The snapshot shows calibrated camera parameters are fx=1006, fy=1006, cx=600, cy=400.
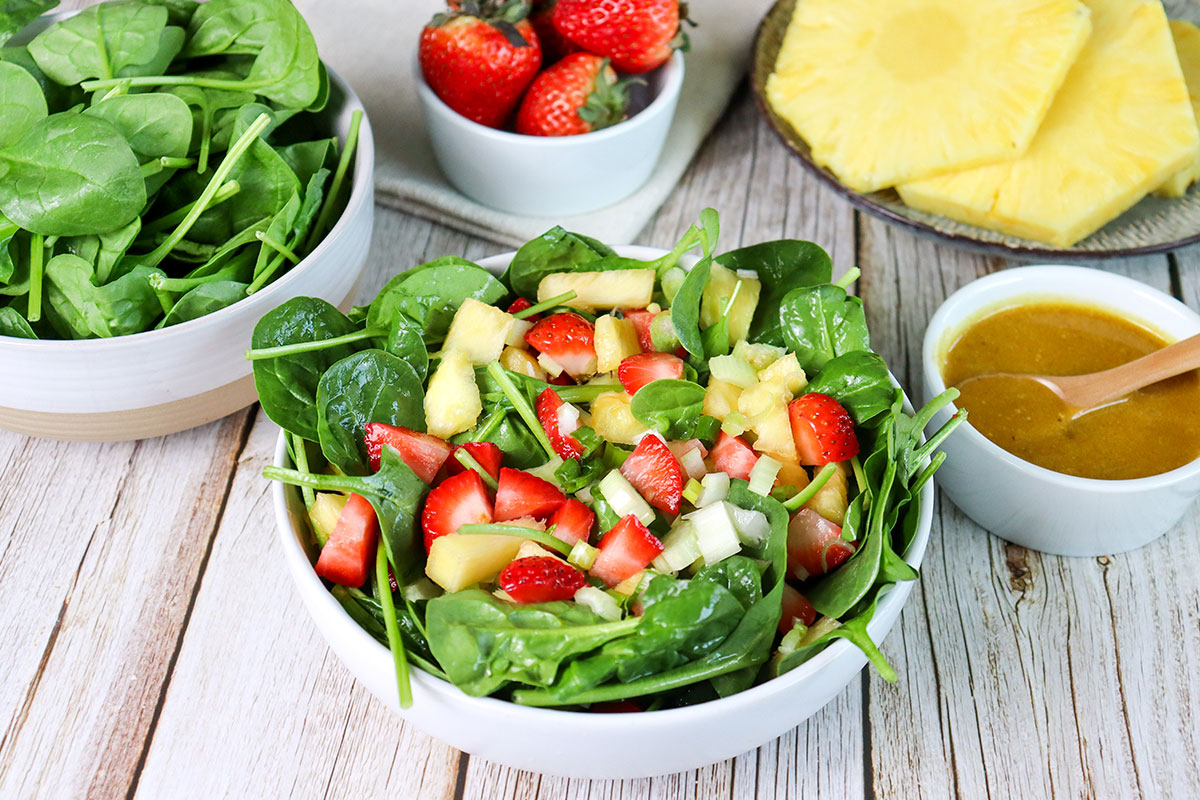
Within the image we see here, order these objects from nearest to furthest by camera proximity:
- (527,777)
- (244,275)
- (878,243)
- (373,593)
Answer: (373,593) < (527,777) < (244,275) < (878,243)

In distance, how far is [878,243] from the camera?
2018 mm

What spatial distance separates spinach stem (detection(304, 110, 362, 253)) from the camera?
1580 millimetres

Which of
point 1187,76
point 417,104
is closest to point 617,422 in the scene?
point 417,104

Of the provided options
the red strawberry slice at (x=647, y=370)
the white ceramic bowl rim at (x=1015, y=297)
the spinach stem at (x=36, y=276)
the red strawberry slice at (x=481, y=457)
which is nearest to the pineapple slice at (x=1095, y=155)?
the white ceramic bowl rim at (x=1015, y=297)

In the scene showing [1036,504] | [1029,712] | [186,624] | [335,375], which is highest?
[335,375]

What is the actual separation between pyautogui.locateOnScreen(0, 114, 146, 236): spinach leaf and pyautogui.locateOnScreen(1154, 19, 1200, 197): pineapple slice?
1785mm

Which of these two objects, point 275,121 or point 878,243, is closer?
point 275,121

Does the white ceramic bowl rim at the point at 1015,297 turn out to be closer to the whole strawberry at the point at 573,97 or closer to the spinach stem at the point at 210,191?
the whole strawberry at the point at 573,97

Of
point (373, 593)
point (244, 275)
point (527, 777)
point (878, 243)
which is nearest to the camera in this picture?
point (373, 593)

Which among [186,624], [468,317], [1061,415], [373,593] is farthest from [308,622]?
[1061,415]

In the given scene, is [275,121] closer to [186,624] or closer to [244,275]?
[244,275]

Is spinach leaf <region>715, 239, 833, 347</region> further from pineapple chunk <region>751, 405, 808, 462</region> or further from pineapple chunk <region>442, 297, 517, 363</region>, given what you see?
pineapple chunk <region>442, 297, 517, 363</region>

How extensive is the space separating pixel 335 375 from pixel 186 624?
46cm

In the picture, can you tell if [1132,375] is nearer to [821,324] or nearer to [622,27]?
[821,324]
